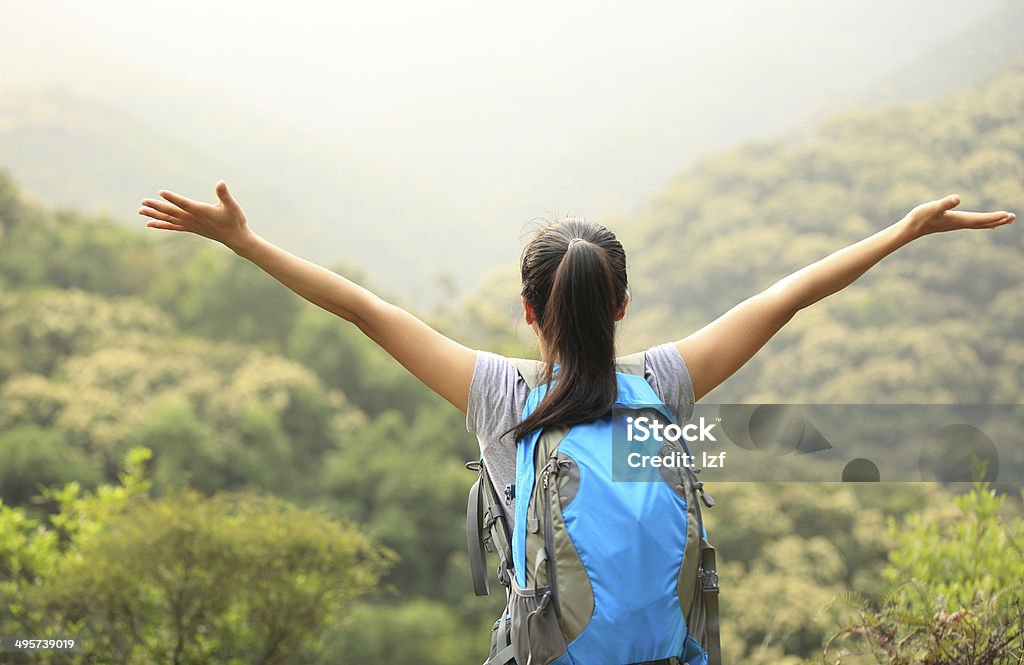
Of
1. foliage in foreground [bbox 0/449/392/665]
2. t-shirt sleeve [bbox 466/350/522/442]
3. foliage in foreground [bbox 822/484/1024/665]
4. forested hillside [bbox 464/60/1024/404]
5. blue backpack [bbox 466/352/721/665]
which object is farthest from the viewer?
forested hillside [bbox 464/60/1024/404]

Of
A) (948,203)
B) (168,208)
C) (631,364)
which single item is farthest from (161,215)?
(948,203)

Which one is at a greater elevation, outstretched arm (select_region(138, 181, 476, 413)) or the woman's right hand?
the woman's right hand

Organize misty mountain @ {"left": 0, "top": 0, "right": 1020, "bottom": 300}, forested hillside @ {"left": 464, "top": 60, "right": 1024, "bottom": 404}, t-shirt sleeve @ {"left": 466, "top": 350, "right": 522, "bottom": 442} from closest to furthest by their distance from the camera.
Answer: t-shirt sleeve @ {"left": 466, "top": 350, "right": 522, "bottom": 442}
forested hillside @ {"left": 464, "top": 60, "right": 1024, "bottom": 404}
misty mountain @ {"left": 0, "top": 0, "right": 1020, "bottom": 300}

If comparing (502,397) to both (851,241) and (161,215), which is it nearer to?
(161,215)

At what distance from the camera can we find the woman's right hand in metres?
1.02

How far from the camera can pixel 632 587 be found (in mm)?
879

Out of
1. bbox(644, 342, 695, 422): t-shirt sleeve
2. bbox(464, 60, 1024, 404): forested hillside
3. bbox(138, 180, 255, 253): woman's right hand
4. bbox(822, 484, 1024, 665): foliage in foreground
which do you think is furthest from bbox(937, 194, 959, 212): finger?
bbox(464, 60, 1024, 404): forested hillside

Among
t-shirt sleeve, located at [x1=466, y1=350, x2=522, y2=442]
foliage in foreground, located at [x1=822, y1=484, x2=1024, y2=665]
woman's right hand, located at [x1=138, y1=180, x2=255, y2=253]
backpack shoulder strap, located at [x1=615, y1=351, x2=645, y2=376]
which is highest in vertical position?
woman's right hand, located at [x1=138, y1=180, x2=255, y2=253]

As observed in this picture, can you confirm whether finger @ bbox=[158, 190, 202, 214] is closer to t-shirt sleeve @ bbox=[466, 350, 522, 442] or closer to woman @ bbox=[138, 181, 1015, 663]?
woman @ bbox=[138, 181, 1015, 663]

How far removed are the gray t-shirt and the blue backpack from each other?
44mm

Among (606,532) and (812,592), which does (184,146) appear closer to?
(812,592)

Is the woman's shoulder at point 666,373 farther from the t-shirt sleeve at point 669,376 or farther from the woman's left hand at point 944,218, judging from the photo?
the woman's left hand at point 944,218

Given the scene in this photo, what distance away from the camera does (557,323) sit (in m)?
0.96

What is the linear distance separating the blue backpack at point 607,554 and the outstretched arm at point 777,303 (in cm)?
11
